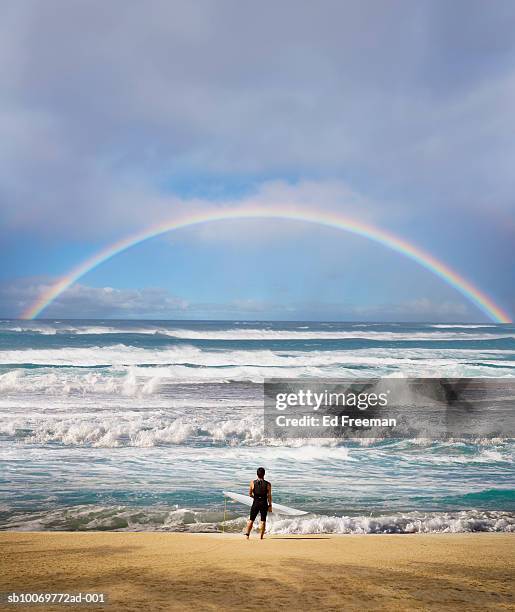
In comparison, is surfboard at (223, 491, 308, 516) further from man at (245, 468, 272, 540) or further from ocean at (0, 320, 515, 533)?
man at (245, 468, 272, 540)

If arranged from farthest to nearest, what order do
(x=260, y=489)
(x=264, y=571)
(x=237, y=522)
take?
1. (x=237, y=522)
2. (x=260, y=489)
3. (x=264, y=571)

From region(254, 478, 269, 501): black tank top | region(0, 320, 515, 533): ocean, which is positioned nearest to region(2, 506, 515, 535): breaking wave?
region(0, 320, 515, 533): ocean

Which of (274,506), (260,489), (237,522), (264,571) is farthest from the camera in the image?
(274,506)

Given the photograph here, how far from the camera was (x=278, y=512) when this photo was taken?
1052cm

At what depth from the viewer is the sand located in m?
5.68

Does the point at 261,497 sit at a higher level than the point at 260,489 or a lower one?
lower

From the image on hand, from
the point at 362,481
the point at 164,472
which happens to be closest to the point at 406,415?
the point at 362,481

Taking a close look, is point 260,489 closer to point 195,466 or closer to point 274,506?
point 274,506

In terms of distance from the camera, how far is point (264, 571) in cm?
662

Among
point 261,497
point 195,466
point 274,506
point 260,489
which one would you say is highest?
point 260,489

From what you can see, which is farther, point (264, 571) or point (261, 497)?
point (261, 497)

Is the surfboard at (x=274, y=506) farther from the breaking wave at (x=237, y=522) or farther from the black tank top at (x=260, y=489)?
the black tank top at (x=260, y=489)

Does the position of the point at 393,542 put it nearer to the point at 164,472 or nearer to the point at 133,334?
the point at 164,472

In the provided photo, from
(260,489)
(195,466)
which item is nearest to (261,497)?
(260,489)
